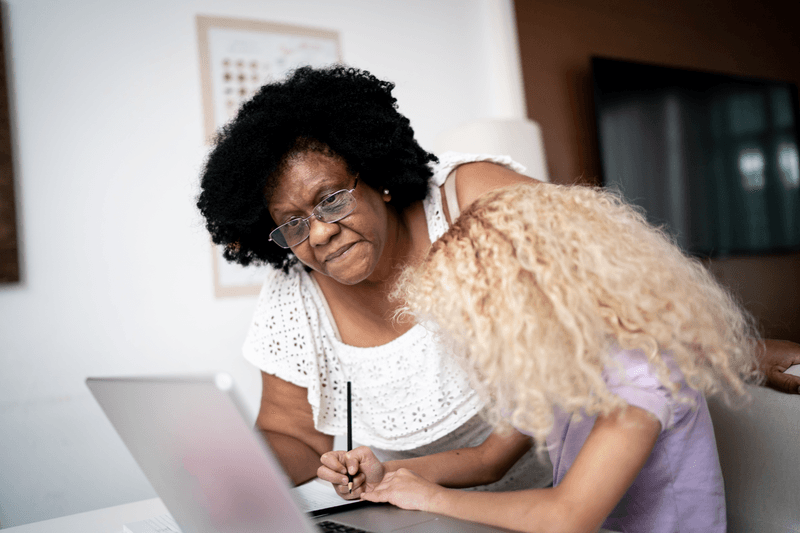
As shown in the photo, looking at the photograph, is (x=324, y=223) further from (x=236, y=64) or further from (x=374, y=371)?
(x=236, y=64)

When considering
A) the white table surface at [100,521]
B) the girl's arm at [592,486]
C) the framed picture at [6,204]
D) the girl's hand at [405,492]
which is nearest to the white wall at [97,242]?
the framed picture at [6,204]

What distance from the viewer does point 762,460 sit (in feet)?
2.74

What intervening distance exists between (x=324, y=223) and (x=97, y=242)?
1.23 meters

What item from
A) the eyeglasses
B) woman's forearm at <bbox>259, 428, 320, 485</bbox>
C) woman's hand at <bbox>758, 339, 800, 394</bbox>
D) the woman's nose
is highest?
the eyeglasses

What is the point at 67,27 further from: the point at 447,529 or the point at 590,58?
the point at 590,58

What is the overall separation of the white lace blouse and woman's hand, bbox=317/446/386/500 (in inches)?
11.4

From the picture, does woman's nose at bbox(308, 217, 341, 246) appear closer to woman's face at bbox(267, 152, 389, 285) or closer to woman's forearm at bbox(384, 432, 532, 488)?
woman's face at bbox(267, 152, 389, 285)

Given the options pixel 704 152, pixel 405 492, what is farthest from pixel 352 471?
pixel 704 152

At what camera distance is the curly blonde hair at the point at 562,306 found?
655 mm

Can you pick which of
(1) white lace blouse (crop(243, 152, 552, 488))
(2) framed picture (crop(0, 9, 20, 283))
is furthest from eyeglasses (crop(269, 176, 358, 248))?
(2) framed picture (crop(0, 9, 20, 283))

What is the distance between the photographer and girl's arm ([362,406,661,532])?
63cm

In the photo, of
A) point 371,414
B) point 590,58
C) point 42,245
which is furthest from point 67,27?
point 590,58

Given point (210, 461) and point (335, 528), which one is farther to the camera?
point (335, 528)

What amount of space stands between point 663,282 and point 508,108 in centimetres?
199
